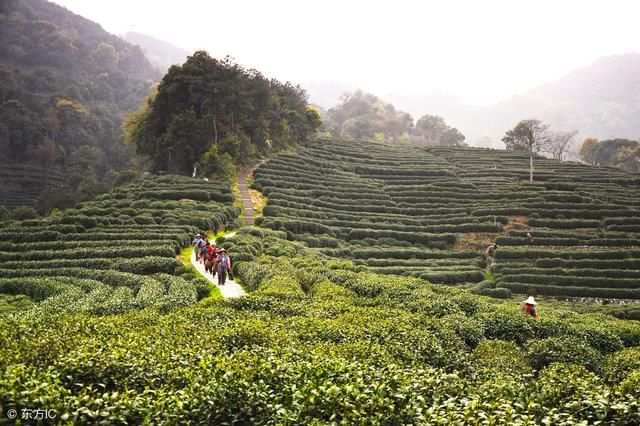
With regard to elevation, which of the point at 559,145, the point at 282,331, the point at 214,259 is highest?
the point at 559,145

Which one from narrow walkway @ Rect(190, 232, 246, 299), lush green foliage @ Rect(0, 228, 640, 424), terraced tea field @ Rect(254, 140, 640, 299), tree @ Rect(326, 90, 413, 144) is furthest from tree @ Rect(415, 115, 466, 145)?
lush green foliage @ Rect(0, 228, 640, 424)

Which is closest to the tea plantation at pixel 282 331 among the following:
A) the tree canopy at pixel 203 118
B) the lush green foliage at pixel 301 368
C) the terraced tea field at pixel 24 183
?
the lush green foliage at pixel 301 368

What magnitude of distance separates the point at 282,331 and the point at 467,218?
4363 cm

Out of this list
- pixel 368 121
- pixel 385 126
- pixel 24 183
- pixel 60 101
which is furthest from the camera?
pixel 385 126

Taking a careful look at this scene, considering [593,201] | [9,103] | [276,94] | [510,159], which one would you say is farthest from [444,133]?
[9,103]

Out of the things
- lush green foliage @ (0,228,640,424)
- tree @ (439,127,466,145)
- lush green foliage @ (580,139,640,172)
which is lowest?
lush green foliage @ (0,228,640,424)

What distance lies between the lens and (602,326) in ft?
61.2

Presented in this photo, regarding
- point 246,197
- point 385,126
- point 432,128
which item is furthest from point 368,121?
point 246,197

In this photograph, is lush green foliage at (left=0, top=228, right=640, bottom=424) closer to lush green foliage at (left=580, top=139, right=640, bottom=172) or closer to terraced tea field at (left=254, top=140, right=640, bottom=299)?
terraced tea field at (left=254, top=140, right=640, bottom=299)

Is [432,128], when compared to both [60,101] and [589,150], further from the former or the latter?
[60,101]

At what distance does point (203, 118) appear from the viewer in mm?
60031

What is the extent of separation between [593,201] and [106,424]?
59886 millimetres

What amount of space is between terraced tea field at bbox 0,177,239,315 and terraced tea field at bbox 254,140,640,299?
1080 centimetres

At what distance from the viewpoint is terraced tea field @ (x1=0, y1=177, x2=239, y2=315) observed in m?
18.7
